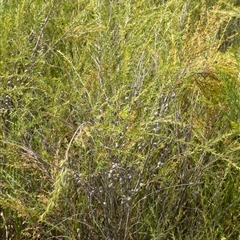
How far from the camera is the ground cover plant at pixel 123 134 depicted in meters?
2.63

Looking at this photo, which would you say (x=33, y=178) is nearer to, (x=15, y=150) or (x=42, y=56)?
(x=15, y=150)

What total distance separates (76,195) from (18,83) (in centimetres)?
59

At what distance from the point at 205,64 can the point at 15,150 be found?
88cm

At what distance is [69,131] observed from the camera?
288 cm

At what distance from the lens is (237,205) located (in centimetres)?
314

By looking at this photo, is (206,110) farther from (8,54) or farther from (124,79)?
(8,54)

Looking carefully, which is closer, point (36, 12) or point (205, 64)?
point (205, 64)

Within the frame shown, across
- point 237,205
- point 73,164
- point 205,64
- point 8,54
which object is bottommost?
point 237,205

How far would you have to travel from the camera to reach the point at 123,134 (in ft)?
8.34

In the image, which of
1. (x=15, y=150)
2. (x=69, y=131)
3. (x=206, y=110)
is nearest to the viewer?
(x=15, y=150)

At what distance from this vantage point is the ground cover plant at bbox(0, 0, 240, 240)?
2633 millimetres

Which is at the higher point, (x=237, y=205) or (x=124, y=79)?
(x=124, y=79)

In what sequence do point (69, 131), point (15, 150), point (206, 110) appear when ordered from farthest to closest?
point (206, 110)
point (69, 131)
point (15, 150)

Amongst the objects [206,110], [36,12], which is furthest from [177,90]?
[36,12]
